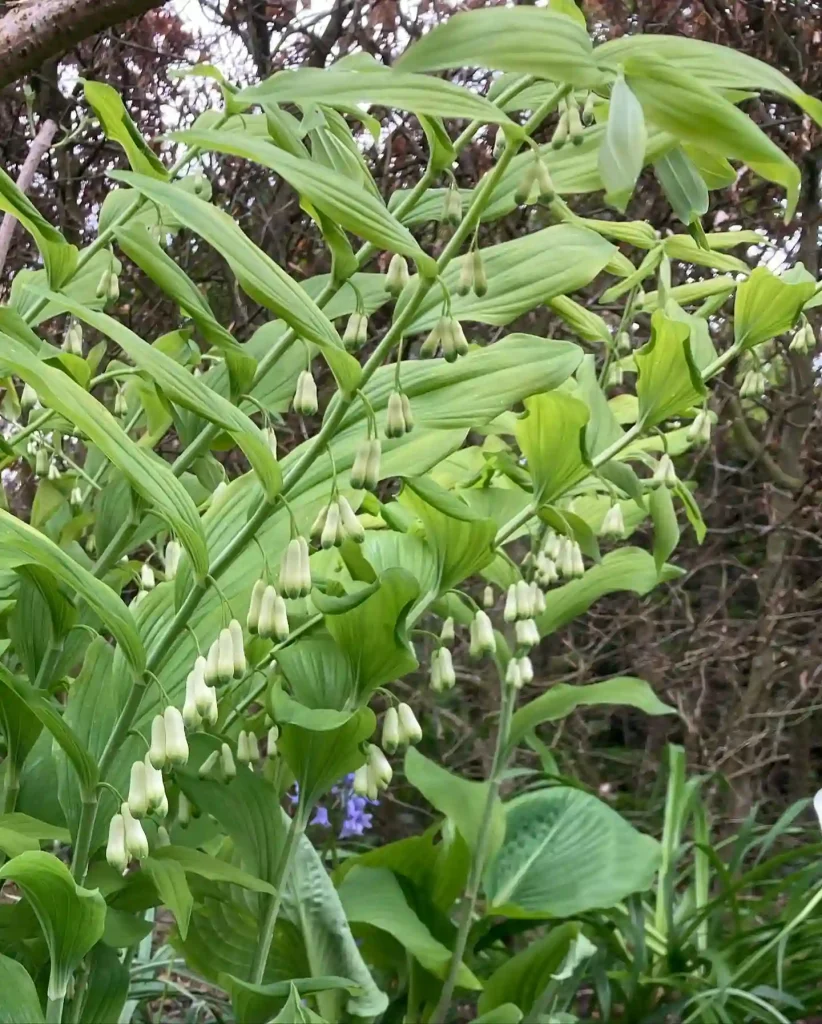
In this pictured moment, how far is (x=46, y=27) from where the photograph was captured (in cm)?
47

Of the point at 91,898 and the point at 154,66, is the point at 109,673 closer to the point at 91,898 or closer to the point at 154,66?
the point at 91,898

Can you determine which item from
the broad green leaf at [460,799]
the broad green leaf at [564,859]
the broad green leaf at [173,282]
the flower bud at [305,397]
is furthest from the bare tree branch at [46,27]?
the broad green leaf at [564,859]

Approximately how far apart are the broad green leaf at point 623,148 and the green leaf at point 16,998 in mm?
489

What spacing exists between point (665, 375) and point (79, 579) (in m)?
0.40

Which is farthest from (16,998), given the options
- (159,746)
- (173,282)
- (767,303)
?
(767,303)

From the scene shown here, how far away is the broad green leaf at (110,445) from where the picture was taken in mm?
334

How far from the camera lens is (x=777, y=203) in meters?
1.26

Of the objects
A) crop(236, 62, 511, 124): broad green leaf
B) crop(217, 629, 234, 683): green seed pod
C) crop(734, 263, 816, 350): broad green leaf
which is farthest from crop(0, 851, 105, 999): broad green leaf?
crop(734, 263, 816, 350): broad green leaf

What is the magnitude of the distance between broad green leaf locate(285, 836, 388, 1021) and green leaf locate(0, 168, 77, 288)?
0.44 meters

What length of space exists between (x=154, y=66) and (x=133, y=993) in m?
1.51

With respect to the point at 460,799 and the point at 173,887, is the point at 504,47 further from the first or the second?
the point at 460,799

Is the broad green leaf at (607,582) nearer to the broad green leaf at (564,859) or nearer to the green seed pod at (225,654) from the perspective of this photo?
the broad green leaf at (564,859)

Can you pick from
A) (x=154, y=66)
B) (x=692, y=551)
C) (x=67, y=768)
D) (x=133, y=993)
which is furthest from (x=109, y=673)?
(x=154, y=66)

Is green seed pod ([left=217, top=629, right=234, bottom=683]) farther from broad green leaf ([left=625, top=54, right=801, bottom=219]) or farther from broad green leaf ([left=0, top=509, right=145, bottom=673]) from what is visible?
broad green leaf ([left=625, top=54, right=801, bottom=219])
